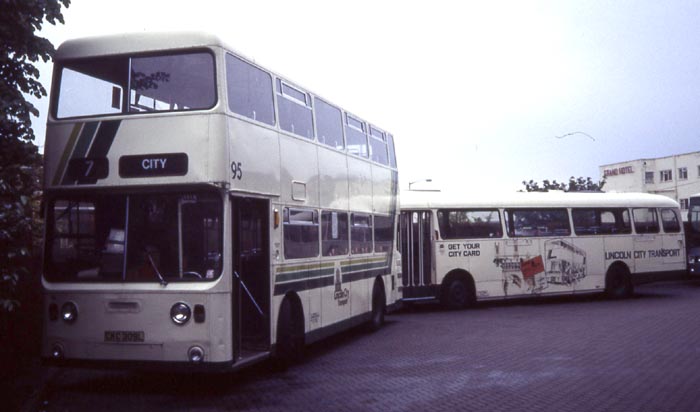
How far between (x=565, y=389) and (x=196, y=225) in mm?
5215

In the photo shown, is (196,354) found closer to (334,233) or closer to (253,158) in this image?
(253,158)

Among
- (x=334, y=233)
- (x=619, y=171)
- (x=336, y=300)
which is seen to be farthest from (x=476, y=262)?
(x=619, y=171)

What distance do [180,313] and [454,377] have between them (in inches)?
164

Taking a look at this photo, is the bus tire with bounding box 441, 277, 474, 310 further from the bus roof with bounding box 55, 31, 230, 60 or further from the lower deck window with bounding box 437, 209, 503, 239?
the bus roof with bounding box 55, 31, 230, 60

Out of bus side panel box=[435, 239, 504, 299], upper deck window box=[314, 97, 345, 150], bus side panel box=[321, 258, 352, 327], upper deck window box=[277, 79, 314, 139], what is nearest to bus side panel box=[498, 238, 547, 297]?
bus side panel box=[435, 239, 504, 299]

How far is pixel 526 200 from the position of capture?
23953mm

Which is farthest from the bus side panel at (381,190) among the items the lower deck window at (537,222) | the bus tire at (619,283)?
the bus tire at (619,283)

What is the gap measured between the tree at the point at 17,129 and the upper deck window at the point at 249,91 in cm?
267

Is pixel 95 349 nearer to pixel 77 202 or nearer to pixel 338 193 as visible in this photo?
pixel 77 202

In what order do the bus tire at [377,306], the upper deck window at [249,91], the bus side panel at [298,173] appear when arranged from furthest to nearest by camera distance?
the bus tire at [377,306] → the bus side panel at [298,173] → the upper deck window at [249,91]

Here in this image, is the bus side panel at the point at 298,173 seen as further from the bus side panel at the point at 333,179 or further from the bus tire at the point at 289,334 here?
the bus tire at the point at 289,334

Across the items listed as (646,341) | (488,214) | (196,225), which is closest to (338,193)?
(196,225)

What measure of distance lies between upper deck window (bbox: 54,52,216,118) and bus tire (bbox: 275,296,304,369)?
3.55m

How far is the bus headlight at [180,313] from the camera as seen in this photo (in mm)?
9820
